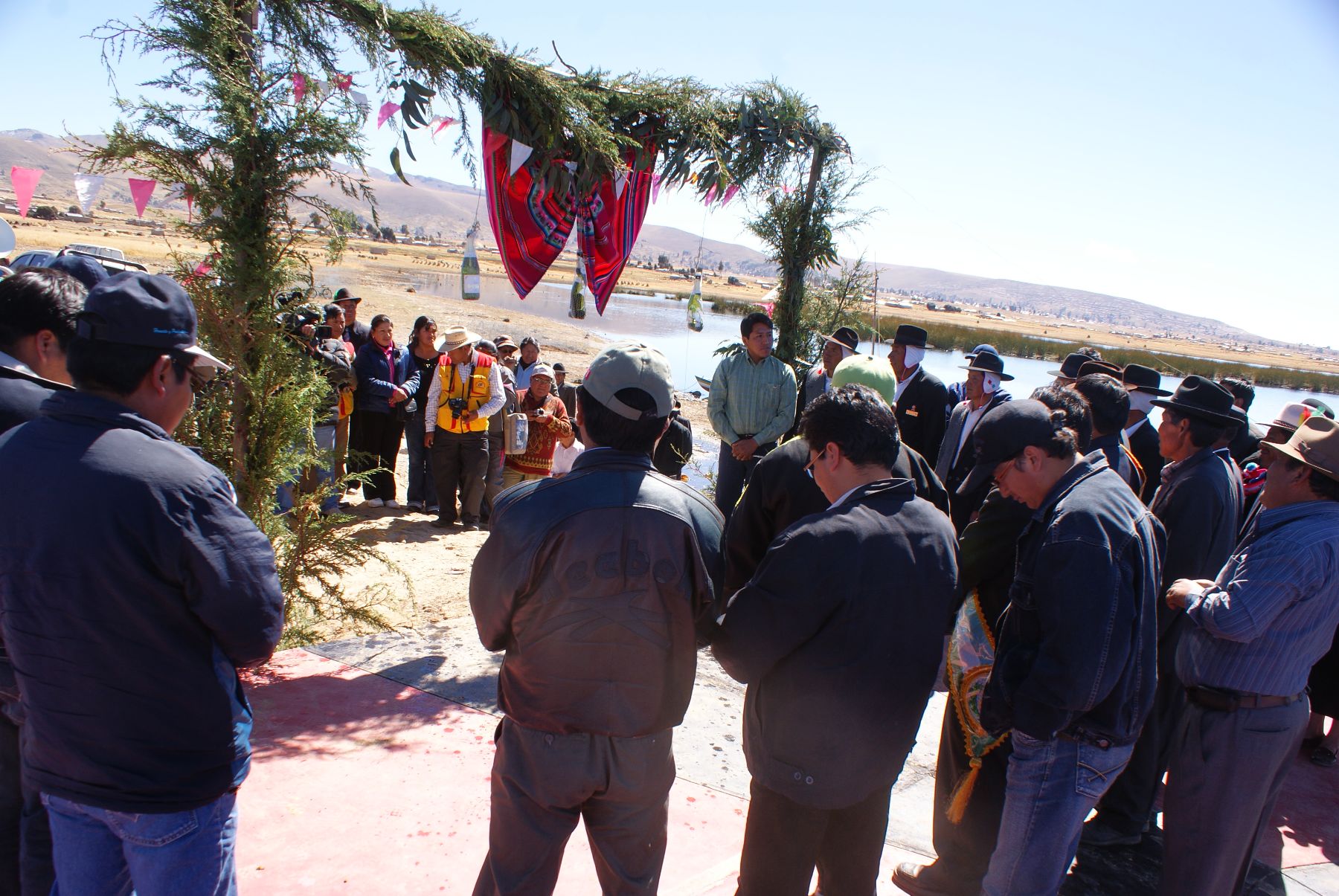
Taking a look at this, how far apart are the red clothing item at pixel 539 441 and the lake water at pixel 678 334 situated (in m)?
6.54

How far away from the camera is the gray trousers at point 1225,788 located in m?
2.73

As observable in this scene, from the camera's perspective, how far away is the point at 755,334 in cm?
643

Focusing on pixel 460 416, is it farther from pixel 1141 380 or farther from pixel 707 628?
pixel 707 628

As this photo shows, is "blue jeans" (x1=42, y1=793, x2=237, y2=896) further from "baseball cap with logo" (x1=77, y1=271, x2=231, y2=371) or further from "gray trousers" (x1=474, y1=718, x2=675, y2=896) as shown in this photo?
"baseball cap with logo" (x1=77, y1=271, x2=231, y2=371)

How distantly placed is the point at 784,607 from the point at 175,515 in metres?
1.43

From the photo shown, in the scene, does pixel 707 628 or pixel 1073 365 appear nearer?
pixel 707 628

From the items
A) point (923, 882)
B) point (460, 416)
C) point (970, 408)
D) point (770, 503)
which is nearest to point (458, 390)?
point (460, 416)

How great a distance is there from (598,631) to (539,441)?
5584 mm

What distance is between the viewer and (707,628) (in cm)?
230

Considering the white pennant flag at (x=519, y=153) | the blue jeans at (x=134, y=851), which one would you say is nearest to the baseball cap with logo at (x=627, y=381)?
the blue jeans at (x=134, y=851)

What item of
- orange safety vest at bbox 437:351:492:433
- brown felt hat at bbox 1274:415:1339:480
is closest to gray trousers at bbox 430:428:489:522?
orange safety vest at bbox 437:351:492:433

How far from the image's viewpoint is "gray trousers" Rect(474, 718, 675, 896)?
2123mm

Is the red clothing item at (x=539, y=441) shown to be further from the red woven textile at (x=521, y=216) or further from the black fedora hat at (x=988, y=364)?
the black fedora hat at (x=988, y=364)

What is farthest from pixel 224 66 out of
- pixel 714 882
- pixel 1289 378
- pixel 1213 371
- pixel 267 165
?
pixel 1289 378
